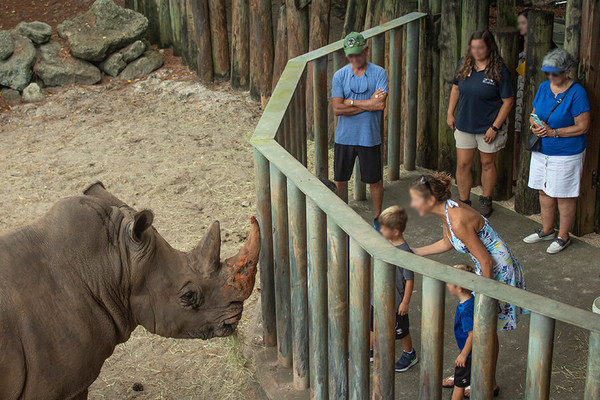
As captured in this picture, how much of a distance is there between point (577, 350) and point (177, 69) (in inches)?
337

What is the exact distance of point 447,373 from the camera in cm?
484

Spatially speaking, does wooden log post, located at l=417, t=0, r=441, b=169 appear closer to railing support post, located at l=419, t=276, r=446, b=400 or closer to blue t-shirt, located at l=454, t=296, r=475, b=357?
blue t-shirt, located at l=454, t=296, r=475, b=357

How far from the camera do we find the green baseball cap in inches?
247

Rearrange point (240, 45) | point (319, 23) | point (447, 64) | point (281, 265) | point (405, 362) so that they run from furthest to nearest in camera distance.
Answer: point (240, 45) < point (319, 23) < point (447, 64) < point (405, 362) < point (281, 265)

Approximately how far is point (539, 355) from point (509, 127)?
4.37m

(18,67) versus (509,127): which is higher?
(509,127)

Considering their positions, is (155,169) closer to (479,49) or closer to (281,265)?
(479,49)

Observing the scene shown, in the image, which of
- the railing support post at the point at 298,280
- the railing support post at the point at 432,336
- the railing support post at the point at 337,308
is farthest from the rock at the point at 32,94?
the railing support post at the point at 432,336

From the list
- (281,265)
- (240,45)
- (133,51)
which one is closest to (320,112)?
(281,265)

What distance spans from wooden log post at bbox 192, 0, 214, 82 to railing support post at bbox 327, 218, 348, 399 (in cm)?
801

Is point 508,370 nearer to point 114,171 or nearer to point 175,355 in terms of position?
point 175,355

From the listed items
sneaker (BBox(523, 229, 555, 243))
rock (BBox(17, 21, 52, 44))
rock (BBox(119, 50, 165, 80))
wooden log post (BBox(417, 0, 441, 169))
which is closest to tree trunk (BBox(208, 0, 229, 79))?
rock (BBox(119, 50, 165, 80))

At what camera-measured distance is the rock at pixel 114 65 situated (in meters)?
12.1

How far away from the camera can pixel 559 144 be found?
19.8 feet
